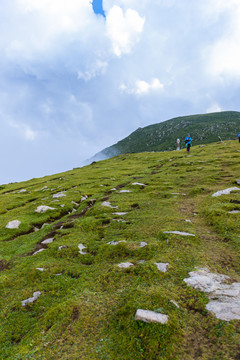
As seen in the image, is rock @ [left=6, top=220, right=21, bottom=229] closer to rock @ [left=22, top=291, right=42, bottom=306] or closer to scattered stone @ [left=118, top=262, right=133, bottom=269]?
rock @ [left=22, top=291, right=42, bottom=306]

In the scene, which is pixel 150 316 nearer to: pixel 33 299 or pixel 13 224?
pixel 33 299

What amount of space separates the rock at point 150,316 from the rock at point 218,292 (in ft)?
5.55

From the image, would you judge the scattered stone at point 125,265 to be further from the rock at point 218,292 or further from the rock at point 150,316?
the rock at point 150,316

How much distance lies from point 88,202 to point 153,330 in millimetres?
19369

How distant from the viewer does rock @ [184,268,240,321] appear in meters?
6.12

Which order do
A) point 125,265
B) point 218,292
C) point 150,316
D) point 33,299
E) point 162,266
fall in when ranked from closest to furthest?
point 150,316
point 218,292
point 33,299
point 162,266
point 125,265

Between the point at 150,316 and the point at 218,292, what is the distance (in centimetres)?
281

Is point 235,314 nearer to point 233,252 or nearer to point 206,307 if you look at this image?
point 206,307

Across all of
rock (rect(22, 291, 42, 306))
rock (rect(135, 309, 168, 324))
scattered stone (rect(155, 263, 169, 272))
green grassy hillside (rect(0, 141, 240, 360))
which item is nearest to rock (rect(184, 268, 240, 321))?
green grassy hillside (rect(0, 141, 240, 360))

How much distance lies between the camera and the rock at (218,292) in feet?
20.1

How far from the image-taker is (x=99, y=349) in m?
5.67

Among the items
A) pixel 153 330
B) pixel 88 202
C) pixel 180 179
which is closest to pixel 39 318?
pixel 153 330

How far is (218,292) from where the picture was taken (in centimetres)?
702

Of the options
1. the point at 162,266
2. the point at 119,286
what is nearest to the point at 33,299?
the point at 119,286
